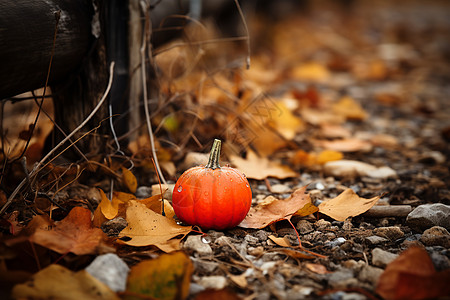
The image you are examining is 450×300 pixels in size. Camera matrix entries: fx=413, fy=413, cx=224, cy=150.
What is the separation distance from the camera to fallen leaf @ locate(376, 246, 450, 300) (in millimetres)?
873

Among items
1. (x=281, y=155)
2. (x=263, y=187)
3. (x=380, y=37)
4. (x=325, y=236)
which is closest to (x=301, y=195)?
(x=325, y=236)

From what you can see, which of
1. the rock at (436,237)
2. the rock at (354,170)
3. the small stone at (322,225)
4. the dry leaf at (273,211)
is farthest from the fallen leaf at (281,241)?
the rock at (354,170)

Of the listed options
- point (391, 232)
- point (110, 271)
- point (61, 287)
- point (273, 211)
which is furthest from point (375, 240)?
point (61, 287)

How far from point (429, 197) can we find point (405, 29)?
535 cm

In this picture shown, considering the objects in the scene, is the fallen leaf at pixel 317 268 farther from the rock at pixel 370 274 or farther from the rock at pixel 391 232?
the rock at pixel 391 232

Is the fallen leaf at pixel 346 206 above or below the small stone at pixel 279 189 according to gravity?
above

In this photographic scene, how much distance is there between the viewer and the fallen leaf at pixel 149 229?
1.12 m

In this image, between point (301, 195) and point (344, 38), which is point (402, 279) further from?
point (344, 38)

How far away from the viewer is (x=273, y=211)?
4.42ft

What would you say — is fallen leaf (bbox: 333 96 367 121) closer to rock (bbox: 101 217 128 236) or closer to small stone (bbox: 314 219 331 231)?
small stone (bbox: 314 219 331 231)

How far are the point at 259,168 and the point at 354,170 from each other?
0.42 meters

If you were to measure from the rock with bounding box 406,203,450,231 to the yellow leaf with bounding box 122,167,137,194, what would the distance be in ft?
3.05

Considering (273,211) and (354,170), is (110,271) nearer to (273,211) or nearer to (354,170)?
(273,211)

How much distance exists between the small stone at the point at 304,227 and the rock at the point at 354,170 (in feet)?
1.75
